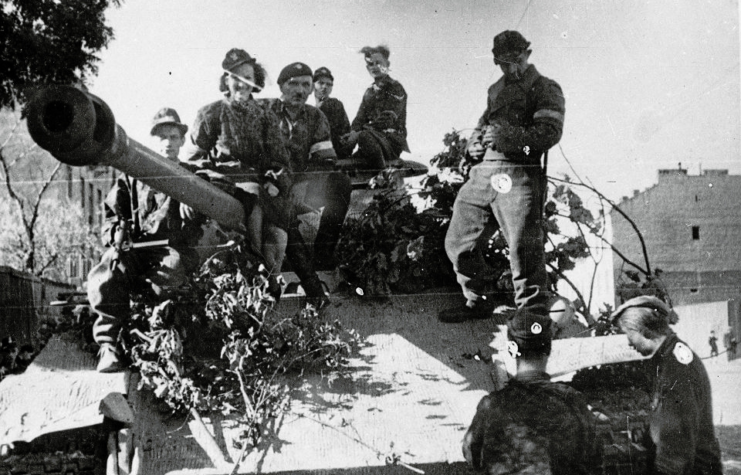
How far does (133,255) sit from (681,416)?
123 inches

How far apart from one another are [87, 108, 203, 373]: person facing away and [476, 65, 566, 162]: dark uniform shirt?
74.6 inches

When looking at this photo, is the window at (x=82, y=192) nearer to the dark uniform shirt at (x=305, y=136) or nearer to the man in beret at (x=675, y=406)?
the dark uniform shirt at (x=305, y=136)

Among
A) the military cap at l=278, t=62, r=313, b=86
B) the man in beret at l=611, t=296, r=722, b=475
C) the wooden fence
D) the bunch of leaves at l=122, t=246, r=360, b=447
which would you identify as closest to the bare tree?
the wooden fence

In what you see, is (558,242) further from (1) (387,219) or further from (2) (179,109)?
(2) (179,109)

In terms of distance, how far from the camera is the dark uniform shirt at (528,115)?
4379 millimetres

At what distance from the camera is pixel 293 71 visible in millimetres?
4910

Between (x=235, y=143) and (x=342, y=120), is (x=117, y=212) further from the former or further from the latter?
(x=342, y=120)

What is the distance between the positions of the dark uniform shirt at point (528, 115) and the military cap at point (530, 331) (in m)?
0.92

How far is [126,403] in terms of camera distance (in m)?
3.89

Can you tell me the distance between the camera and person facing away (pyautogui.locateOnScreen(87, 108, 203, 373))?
13.8 feet

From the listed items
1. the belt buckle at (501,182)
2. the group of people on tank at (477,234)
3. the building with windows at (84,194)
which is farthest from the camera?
the building with windows at (84,194)

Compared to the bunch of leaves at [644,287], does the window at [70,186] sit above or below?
above

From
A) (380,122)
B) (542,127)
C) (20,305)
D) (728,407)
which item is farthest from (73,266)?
(728,407)

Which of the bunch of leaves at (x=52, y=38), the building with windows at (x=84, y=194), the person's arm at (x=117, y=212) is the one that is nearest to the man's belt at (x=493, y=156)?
the person's arm at (x=117, y=212)
